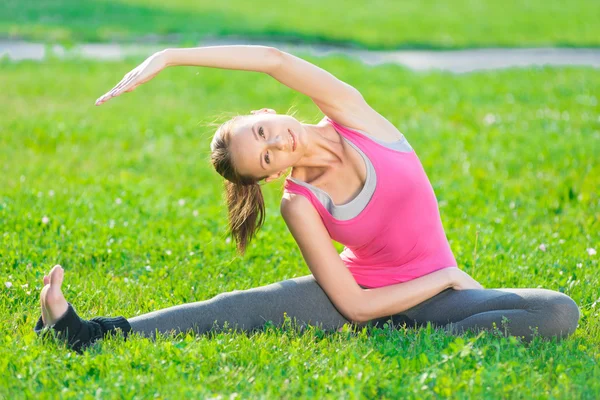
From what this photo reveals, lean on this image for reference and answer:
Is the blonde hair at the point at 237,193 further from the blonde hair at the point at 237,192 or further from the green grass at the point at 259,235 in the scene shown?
the green grass at the point at 259,235

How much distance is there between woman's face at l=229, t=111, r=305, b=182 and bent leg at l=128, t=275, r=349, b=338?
2.18ft

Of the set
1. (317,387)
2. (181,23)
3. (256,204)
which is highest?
(181,23)

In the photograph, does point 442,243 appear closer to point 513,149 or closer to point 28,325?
point 28,325

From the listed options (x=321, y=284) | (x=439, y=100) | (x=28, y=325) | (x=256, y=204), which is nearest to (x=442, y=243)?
(x=321, y=284)

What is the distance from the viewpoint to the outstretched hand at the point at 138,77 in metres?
3.76

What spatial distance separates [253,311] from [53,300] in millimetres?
991

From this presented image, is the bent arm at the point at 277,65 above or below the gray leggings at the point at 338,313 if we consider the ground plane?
above

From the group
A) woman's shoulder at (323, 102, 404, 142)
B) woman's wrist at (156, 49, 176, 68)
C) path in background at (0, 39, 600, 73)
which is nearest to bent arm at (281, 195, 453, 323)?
woman's shoulder at (323, 102, 404, 142)

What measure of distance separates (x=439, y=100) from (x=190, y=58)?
6597mm

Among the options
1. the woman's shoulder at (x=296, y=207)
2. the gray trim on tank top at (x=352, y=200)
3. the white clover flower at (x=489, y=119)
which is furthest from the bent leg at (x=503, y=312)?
the white clover flower at (x=489, y=119)

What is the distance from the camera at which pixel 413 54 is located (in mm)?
14289

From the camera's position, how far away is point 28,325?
4.27 metres

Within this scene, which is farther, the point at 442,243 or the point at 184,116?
the point at 184,116

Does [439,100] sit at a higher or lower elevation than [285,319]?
higher
